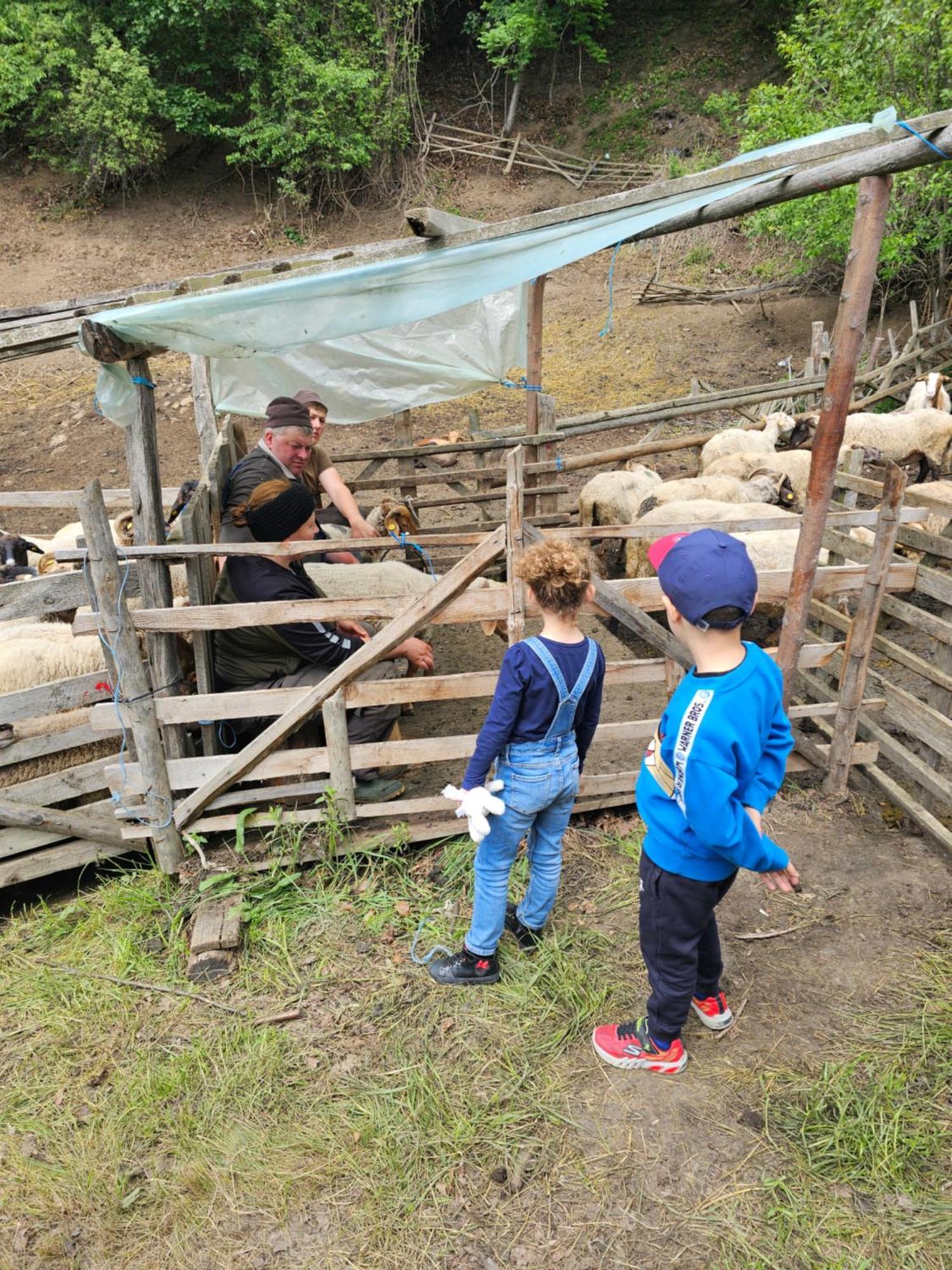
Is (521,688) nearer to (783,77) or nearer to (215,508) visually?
(215,508)

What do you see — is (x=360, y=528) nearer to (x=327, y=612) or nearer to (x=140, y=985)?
(x=327, y=612)

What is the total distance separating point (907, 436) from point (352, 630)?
915 cm

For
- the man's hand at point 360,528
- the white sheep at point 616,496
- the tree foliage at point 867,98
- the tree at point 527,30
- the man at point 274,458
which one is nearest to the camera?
the man at point 274,458

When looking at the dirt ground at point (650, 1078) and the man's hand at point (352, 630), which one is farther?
the man's hand at point (352, 630)

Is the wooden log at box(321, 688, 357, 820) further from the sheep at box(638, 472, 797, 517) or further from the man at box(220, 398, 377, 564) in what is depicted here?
the sheep at box(638, 472, 797, 517)

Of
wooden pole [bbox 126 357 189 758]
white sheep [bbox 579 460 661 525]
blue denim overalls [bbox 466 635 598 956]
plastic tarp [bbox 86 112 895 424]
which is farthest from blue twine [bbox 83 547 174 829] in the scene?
white sheep [bbox 579 460 661 525]

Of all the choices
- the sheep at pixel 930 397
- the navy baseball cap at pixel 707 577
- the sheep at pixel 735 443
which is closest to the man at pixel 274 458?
the navy baseball cap at pixel 707 577

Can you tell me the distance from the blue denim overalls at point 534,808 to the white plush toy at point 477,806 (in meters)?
0.14

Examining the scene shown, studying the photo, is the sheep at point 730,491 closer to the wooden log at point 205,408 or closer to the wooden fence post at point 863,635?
the wooden fence post at point 863,635

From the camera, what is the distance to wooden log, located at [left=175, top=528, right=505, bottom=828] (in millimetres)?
3650

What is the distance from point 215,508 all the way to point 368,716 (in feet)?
6.50

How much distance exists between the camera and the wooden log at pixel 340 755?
3826 millimetres

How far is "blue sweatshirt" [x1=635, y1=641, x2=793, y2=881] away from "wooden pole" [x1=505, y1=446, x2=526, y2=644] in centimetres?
132

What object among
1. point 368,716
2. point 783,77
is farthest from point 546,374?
point 783,77
